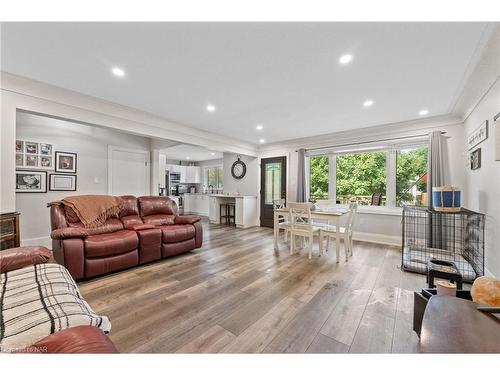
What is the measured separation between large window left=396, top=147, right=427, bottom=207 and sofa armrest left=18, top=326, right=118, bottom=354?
499 centimetres

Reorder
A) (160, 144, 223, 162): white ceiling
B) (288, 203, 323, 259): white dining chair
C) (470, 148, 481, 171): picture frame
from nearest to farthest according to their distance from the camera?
(470, 148, 481, 171): picture frame < (288, 203, 323, 259): white dining chair < (160, 144, 223, 162): white ceiling

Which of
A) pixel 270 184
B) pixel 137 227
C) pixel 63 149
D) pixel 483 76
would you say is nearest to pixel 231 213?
pixel 270 184

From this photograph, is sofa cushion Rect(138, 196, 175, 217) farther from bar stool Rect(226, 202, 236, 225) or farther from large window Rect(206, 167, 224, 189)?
large window Rect(206, 167, 224, 189)

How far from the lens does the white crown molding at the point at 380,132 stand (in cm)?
362

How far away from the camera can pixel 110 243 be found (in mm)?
2596

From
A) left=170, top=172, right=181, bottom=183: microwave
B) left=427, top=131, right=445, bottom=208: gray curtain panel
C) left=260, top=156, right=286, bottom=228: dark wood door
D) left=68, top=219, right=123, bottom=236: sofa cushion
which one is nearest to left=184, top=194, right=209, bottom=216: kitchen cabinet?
left=170, top=172, right=181, bottom=183: microwave

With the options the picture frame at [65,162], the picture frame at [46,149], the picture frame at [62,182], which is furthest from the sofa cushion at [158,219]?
the picture frame at [46,149]

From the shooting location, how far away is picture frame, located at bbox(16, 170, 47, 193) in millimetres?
3480

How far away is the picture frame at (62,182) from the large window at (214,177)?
5.29 meters

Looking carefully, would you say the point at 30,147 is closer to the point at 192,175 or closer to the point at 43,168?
the point at 43,168

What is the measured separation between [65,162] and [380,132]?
6287 millimetres

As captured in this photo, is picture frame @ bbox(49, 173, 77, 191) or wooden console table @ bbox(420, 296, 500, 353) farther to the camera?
picture frame @ bbox(49, 173, 77, 191)

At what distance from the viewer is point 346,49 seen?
6.15ft

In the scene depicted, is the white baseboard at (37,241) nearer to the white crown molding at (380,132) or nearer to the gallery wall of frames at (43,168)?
the gallery wall of frames at (43,168)
